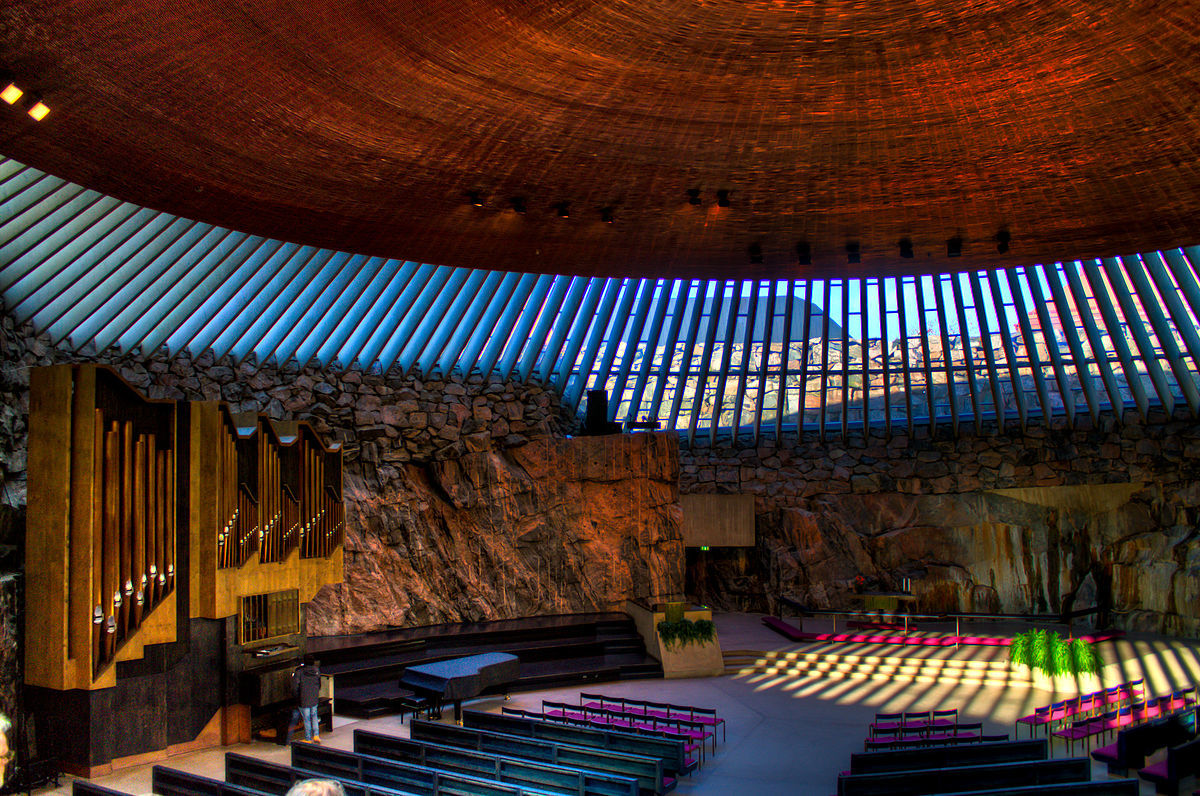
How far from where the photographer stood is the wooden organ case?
753cm

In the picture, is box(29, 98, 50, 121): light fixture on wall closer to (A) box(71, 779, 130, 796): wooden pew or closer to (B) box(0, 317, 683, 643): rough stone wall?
(A) box(71, 779, 130, 796): wooden pew

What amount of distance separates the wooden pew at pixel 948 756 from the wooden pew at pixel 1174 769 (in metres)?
1.06

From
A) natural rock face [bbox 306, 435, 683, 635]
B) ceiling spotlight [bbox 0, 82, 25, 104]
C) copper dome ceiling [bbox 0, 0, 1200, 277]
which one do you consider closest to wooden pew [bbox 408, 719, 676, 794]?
copper dome ceiling [bbox 0, 0, 1200, 277]

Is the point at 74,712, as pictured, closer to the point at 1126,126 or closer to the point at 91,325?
the point at 91,325

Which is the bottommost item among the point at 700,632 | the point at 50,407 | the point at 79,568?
the point at 700,632

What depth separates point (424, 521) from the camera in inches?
722

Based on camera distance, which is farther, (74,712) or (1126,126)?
(74,712)

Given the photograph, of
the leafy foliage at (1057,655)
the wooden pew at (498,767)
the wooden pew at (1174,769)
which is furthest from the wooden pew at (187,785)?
the leafy foliage at (1057,655)

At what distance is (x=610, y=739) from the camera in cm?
896

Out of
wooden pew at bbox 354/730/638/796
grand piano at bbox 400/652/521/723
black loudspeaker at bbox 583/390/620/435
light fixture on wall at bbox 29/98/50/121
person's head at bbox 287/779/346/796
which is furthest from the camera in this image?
black loudspeaker at bbox 583/390/620/435

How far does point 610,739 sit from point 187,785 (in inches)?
153

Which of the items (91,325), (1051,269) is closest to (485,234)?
(91,325)

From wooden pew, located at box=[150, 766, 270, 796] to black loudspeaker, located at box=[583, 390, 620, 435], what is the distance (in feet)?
41.9

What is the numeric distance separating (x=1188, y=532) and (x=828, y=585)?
7564mm
